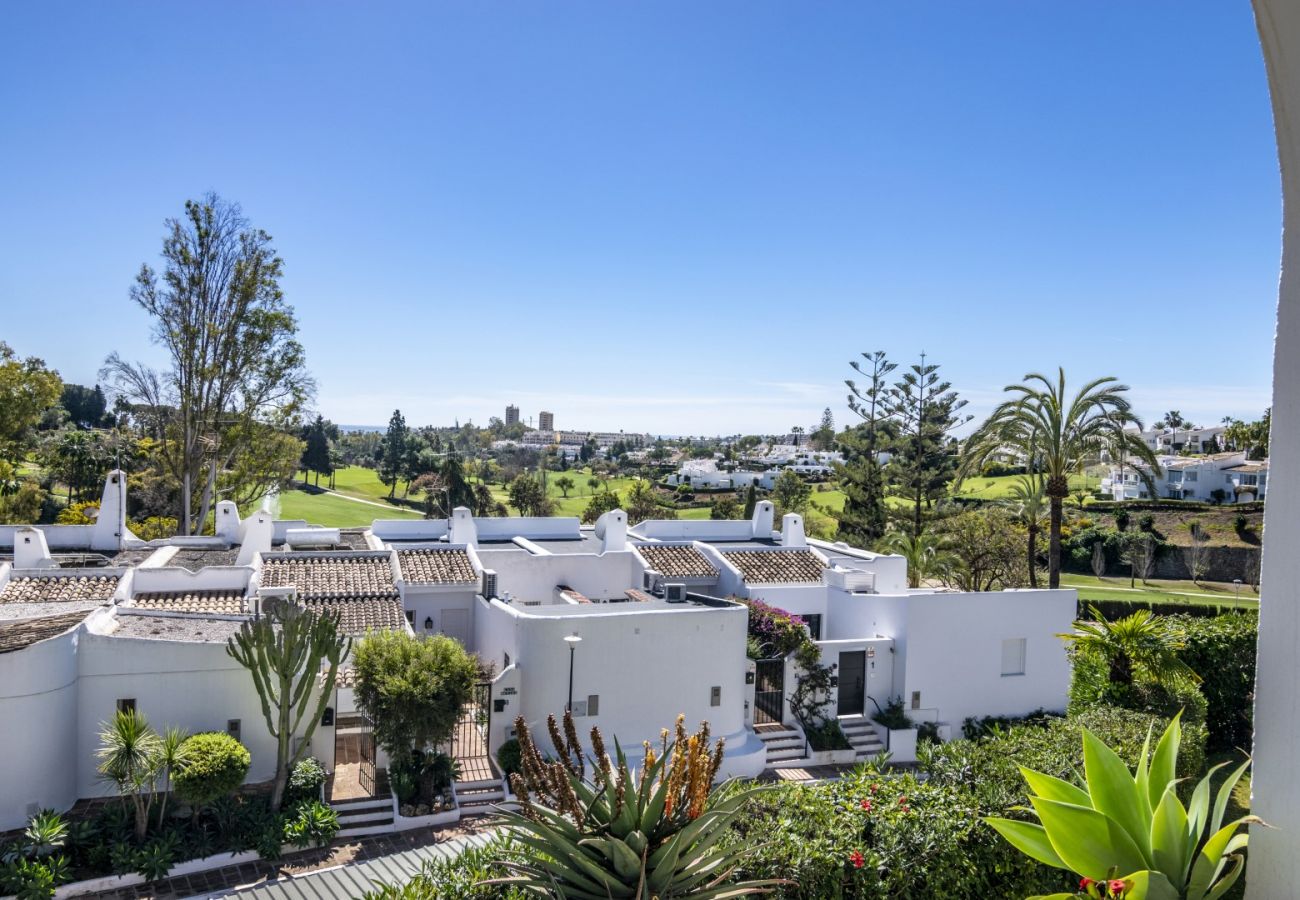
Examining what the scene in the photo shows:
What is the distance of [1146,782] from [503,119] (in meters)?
16.2

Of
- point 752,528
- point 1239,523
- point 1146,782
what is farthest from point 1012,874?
point 1239,523

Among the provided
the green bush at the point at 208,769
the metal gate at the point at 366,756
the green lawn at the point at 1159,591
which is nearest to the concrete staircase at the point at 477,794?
the metal gate at the point at 366,756

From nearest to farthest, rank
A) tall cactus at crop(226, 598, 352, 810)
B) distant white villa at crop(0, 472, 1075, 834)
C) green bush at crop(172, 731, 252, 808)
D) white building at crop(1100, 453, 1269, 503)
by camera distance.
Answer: green bush at crop(172, 731, 252, 808)
tall cactus at crop(226, 598, 352, 810)
distant white villa at crop(0, 472, 1075, 834)
white building at crop(1100, 453, 1269, 503)

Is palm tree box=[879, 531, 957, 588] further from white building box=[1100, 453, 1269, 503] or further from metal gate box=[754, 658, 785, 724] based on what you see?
white building box=[1100, 453, 1269, 503]

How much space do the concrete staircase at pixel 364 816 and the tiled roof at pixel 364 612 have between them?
10.9 ft

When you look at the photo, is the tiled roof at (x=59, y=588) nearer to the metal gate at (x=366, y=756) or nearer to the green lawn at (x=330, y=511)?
the metal gate at (x=366, y=756)

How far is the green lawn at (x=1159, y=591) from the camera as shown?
33875mm

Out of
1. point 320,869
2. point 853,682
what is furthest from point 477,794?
point 853,682

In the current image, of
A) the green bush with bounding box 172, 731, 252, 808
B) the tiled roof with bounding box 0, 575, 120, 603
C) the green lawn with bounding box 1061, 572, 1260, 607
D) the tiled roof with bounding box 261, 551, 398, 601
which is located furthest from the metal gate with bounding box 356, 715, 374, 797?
the green lawn with bounding box 1061, 572, 1260, 607

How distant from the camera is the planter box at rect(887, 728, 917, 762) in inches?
645

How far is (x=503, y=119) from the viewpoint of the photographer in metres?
16.9

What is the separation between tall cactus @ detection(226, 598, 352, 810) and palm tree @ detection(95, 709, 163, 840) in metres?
1.47

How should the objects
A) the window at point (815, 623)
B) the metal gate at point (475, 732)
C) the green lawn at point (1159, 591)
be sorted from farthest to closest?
the green lawn at point (1159, 591) < the window at point (815, 623) < the metal gate at point (475, 732)

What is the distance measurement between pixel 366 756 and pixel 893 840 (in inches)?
452
